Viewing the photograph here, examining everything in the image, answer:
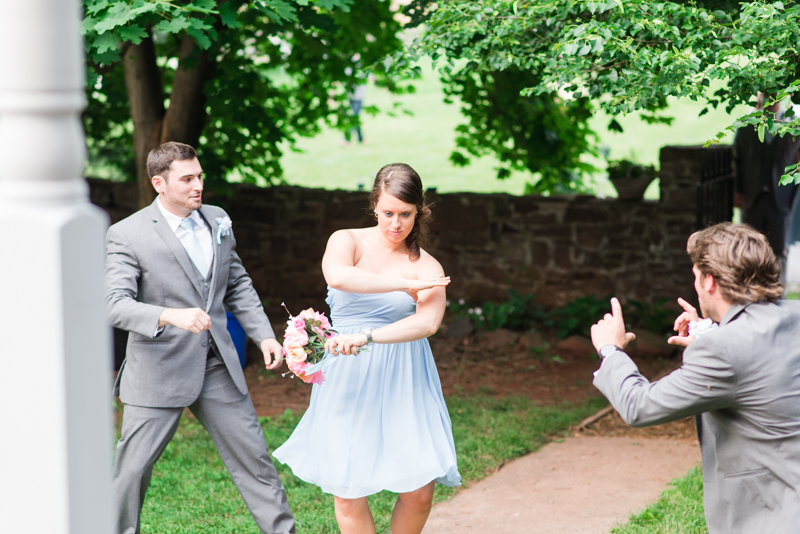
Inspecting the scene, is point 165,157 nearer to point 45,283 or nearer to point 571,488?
point 45,283

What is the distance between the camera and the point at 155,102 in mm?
6875

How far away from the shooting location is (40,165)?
1.49 meters

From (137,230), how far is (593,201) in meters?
5.88

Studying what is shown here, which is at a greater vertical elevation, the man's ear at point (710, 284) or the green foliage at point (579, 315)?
the man's ear at point (710, 284)

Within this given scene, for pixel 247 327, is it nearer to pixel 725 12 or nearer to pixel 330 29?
pixel 330 29

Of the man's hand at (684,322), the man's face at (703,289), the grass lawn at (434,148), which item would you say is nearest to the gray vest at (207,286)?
the man's hand at (684,322)

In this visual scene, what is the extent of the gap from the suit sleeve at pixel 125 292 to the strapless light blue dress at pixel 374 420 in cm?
79

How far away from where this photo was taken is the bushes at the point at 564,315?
26.2 ft

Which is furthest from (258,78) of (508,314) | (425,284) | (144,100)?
(425,284)

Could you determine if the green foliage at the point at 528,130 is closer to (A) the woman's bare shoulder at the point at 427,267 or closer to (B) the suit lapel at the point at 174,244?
(A) the woman's bare shoulder at the point at 427,267

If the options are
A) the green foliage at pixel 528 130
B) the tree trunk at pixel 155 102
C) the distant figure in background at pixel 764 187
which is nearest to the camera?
the tree trunk at pixel 155 102

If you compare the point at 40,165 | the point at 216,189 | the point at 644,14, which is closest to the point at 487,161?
the point at 216,189

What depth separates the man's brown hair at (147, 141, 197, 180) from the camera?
356 centimetres

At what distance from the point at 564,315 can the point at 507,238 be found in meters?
1.09
